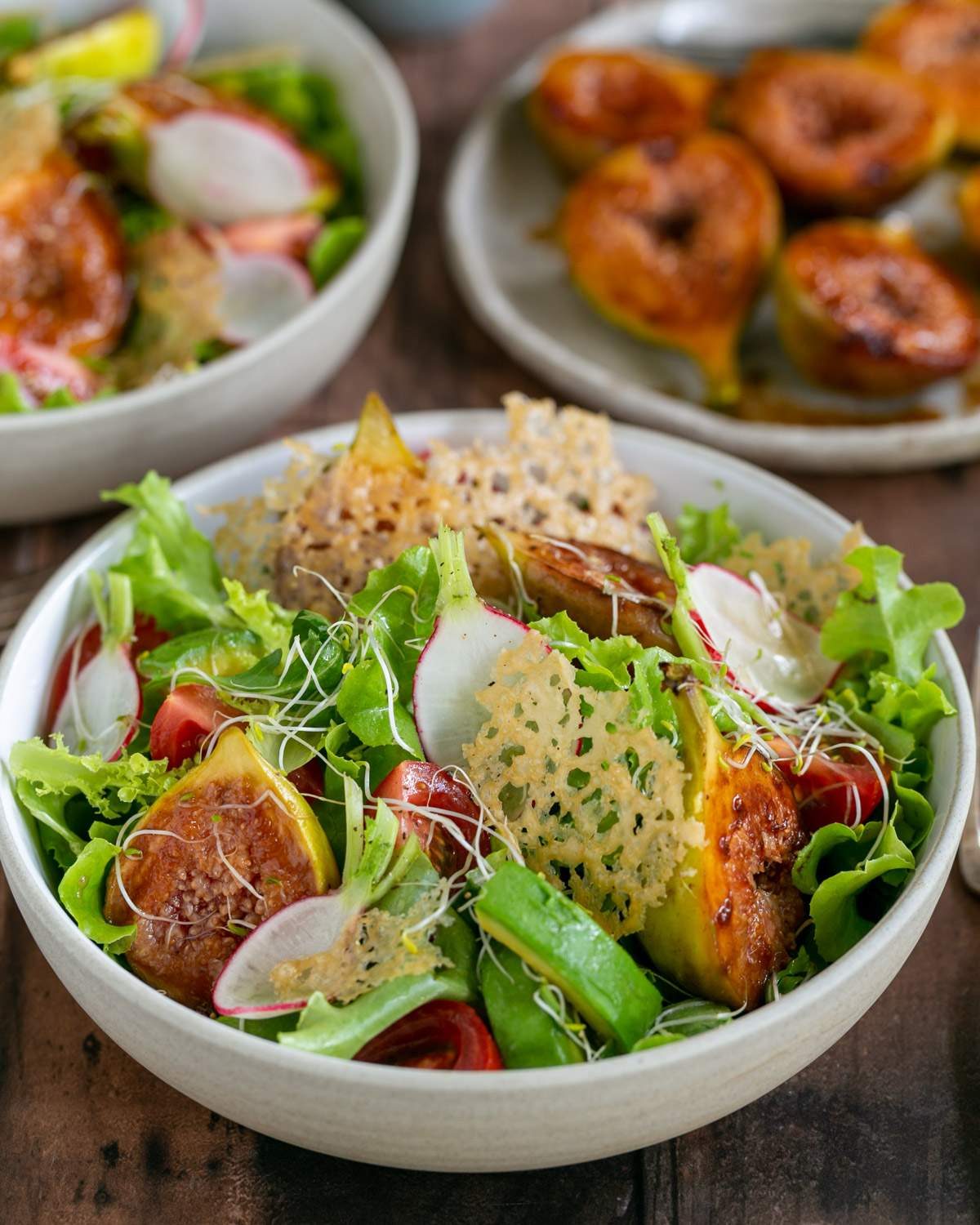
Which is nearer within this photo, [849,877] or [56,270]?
[849,877]

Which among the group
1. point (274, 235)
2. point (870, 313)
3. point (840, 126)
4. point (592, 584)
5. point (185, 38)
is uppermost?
point (185, 38)

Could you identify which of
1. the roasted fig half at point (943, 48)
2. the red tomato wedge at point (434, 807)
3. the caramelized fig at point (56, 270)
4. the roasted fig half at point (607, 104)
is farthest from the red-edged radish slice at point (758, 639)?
the roasted fig half at point (943, 48)

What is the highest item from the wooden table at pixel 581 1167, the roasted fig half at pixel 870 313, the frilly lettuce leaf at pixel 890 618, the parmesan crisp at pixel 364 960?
the parmesan crisp at pixel 364 960

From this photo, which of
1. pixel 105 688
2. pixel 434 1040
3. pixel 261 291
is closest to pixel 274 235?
pixel 261 291

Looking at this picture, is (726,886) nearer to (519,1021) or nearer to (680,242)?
(519,1021)

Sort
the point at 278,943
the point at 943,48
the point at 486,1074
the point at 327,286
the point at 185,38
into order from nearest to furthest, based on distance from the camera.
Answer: the point at 486,1074 < the point at 278,943 < the point at 327,286 < the point at 185,38 < the point at 943,48

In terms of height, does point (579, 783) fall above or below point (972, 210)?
above

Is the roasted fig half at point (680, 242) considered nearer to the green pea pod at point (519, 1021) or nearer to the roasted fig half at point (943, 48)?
the roasted fig half at point (943, 48)
